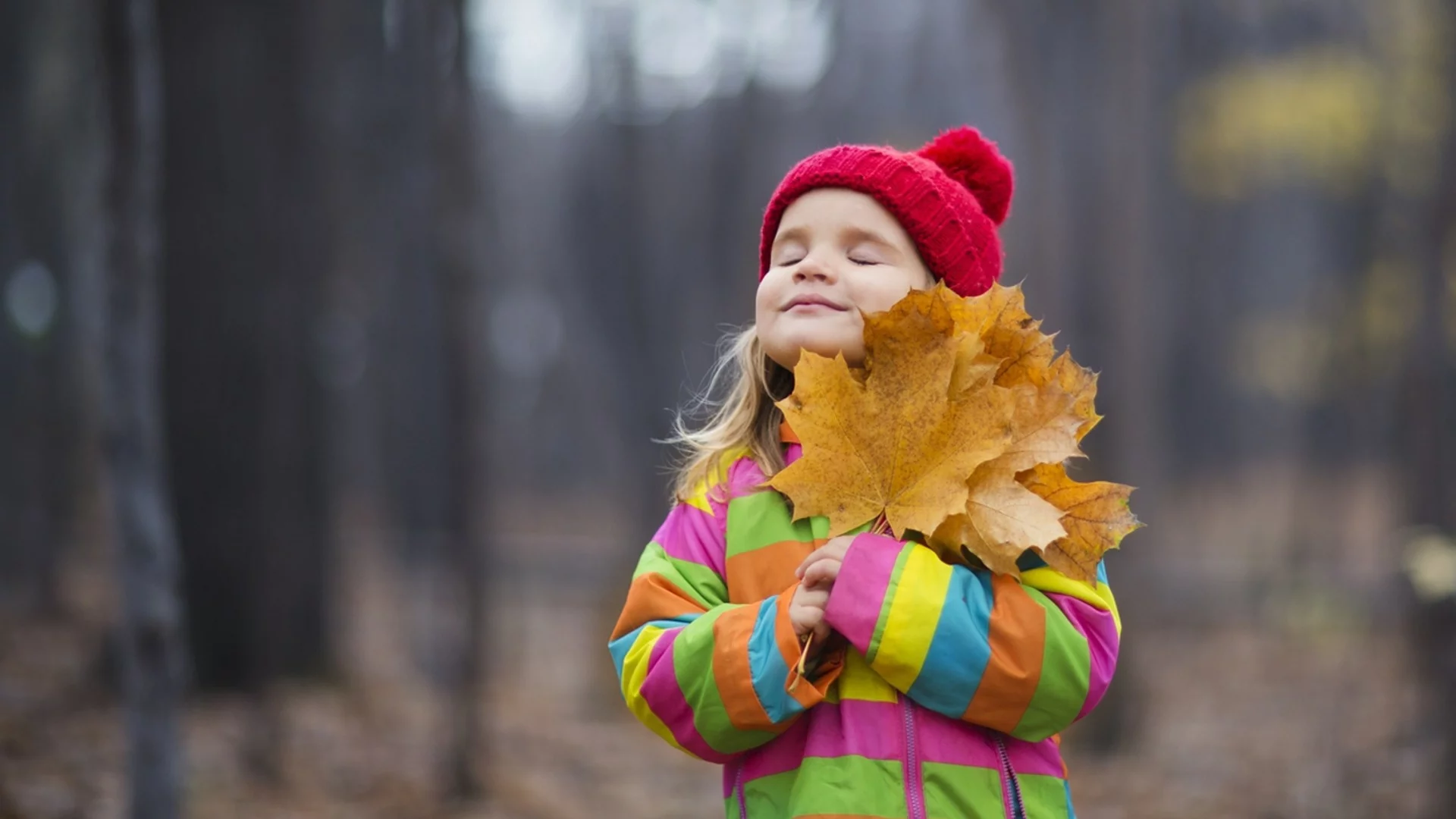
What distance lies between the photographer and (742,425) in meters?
2.02

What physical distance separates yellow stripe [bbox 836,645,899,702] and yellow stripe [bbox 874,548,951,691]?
69 millimetres

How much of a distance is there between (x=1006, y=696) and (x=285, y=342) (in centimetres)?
623

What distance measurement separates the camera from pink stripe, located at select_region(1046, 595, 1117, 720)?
5.54 ft

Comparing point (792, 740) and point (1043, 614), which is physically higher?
point (1043, 614)

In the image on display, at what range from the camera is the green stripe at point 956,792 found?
1649mm

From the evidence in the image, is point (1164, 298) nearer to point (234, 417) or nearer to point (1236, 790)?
point (1236, 790)

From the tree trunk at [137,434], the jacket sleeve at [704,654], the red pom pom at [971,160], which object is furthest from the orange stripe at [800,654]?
the tree trunk at [137,434]

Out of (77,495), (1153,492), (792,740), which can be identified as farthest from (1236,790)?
(77,495)

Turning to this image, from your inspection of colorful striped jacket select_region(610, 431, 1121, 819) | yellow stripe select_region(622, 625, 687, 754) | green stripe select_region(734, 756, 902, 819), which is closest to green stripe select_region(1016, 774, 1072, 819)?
colorful striped jacket select_region(610, 431, 1121, 819)

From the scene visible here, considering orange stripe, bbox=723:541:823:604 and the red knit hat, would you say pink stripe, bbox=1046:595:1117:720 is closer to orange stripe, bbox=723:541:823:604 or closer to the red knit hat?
orange stripe, bbox=723:541:823:604

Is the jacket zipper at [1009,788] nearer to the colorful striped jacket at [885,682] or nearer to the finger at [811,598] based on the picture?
the colorful striped jacket at [885,682]

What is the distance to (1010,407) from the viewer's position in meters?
1.67

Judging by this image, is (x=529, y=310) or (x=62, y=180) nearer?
(x=62, y=180)

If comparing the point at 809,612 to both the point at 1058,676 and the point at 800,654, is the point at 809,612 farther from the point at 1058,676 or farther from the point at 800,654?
the point at 1058,676
